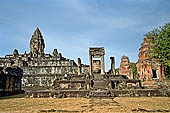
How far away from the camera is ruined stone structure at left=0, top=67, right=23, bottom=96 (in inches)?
656

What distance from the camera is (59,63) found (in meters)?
33.7

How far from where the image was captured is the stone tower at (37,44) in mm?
46987

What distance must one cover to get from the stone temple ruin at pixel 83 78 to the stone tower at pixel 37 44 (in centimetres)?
567

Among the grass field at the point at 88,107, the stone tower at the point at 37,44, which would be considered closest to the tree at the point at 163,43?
the grass field at the point at 88,107

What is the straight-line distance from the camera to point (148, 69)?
1008 inches

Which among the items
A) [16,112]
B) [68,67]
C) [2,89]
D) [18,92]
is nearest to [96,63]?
[68,67]

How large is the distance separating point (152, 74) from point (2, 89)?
24.1 metres

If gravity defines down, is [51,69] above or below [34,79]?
above

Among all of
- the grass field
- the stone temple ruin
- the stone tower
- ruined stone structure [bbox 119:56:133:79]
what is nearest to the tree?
the stone temple ruin

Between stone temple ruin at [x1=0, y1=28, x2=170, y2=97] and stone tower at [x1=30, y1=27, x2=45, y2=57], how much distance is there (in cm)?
567

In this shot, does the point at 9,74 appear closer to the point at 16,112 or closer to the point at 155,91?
the point at 16,112

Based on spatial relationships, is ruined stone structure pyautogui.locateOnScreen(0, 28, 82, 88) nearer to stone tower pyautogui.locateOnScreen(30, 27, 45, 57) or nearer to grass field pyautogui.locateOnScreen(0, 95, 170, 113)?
stone tower pyautogui.locateOnScreen(30, 27, 45, 57)

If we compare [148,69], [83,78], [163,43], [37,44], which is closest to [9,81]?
[83,78]

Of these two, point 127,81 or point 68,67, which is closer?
point 127,81
